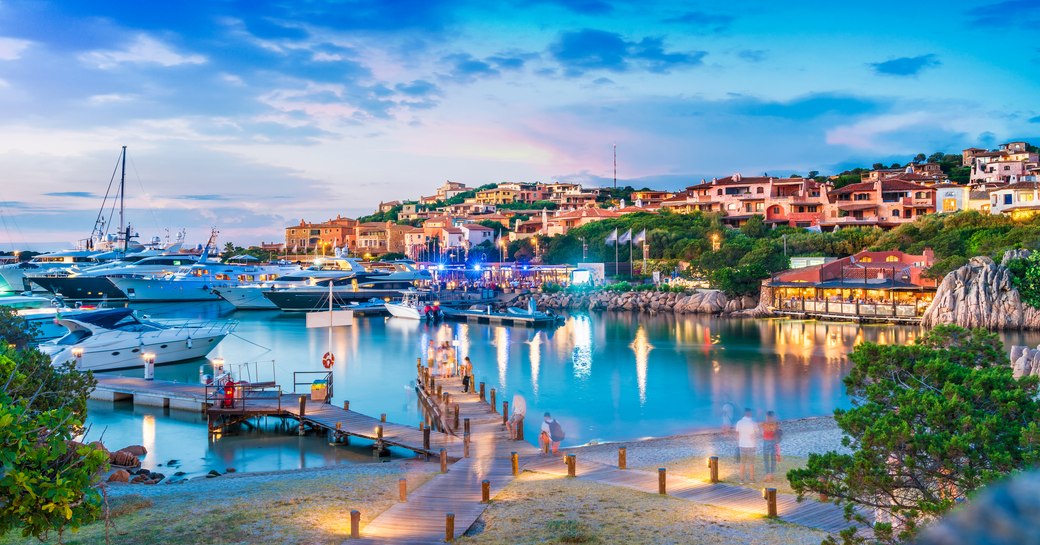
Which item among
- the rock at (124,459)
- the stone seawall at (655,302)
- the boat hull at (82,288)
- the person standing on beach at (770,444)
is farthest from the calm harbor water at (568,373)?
the boat hull at (82,288)

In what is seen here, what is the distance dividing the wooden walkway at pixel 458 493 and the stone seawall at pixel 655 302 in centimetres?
4377

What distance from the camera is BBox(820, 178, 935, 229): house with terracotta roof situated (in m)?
80.4

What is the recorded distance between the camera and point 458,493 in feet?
46.3

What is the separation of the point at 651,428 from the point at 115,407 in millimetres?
18766

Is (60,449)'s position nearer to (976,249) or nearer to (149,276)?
(976,249)

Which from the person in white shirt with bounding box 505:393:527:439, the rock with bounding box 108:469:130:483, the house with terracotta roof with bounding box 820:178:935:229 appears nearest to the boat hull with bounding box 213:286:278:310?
the house with terracotta roof with bounding box 820:178:935:229

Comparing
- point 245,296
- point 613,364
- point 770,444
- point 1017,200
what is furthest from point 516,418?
point 1017,200

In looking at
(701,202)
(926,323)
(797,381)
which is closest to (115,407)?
(797,381)

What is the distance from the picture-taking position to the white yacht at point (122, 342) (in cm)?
3334

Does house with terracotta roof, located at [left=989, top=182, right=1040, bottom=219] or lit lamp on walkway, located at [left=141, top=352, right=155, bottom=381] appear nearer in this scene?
lit lamp on walkway, located at [left=141, top=352, right=155, bottom=381]

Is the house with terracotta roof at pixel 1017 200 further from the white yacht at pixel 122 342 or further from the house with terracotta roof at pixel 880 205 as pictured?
the white yacht at pixel 122 342

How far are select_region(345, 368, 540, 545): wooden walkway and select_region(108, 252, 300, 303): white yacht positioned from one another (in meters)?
61.4

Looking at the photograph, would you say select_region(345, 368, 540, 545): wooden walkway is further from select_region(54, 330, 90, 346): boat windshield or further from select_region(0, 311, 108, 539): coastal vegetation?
select_region(54, 330, 90, 346): boat windshield

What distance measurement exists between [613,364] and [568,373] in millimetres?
3296
